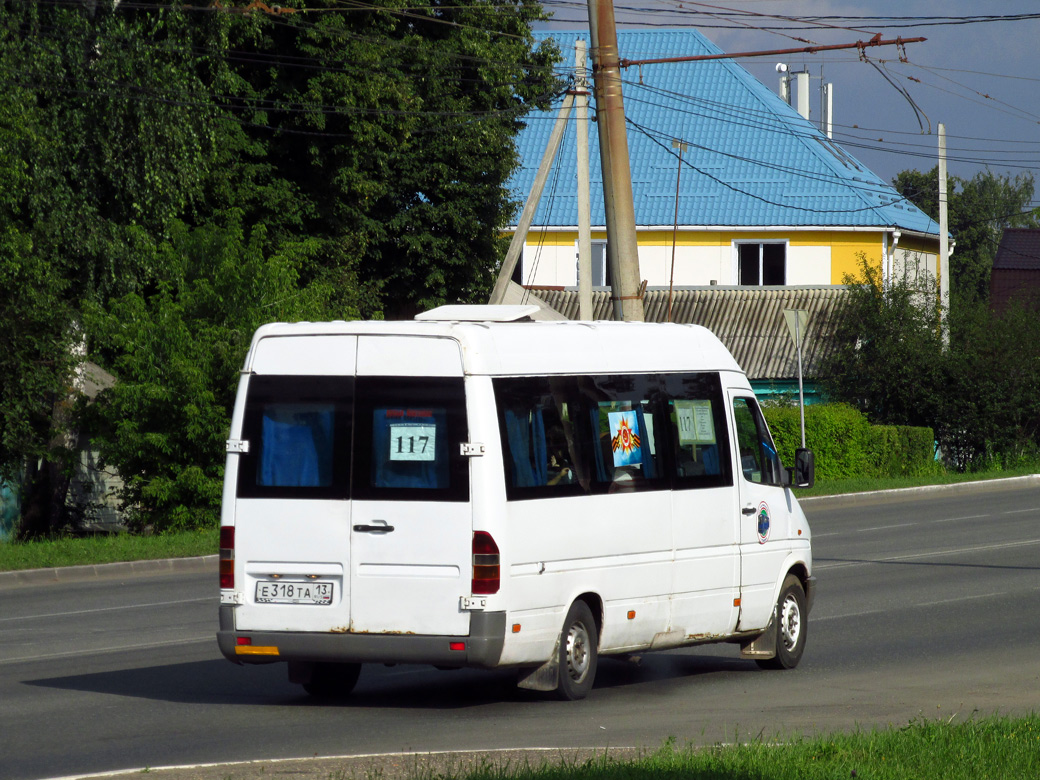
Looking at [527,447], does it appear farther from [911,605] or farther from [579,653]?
[911,605]

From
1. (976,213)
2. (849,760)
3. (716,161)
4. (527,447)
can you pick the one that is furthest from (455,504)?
(976,213)

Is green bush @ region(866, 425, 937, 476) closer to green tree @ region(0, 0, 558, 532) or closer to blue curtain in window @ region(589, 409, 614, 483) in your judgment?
green tree @ region(0, 0, 558, 532)

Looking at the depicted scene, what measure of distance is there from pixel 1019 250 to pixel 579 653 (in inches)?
2964

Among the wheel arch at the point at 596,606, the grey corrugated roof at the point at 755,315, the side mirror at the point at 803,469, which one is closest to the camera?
the wheel arch at the point at 596,606

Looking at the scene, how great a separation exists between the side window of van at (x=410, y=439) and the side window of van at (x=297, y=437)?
110 mm

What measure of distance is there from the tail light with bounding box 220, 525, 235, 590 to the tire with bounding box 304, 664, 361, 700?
2.94 ft

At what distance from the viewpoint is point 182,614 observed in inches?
581

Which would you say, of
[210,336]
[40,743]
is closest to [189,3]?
[210,336]

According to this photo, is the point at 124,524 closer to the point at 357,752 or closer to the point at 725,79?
the point at 357,752

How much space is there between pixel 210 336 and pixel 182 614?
9508 mm

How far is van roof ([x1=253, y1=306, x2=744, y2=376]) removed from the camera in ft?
30.1

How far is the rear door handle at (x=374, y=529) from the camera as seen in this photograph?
9.00 m

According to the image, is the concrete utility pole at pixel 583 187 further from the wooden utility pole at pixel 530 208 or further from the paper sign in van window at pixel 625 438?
the paper sign in van window at pixel 625 438

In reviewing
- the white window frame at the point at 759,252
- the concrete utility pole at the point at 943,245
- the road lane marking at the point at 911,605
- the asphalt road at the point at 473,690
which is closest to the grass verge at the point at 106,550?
the asphalt road at the point at 473,690
